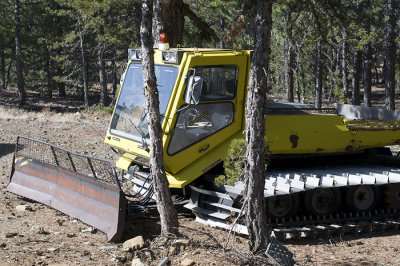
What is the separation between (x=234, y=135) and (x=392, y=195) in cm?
328

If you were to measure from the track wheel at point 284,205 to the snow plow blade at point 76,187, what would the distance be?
2.60 meters

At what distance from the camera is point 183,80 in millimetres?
8500

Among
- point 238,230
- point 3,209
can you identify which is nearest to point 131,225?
point 238,230

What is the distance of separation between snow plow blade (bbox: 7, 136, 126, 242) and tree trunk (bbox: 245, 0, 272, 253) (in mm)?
2217

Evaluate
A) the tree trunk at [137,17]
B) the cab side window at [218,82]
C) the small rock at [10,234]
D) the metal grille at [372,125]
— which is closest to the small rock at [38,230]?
the small rock at [10,234]

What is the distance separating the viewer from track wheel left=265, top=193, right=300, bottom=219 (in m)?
8.68

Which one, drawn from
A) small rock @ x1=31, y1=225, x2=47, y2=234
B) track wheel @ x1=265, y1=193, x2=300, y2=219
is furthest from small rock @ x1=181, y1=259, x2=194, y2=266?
small rock @ x1=31, y1=225, x2=47, y2=234

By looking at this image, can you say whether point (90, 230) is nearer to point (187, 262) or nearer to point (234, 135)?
point (187, 262)

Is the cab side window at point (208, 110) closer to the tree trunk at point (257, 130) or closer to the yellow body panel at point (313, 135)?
the yellow body panel at point (313, 135)

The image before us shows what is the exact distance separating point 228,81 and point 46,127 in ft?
40.1

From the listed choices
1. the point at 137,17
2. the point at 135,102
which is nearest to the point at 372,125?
the point at 135,102

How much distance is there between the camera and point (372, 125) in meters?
9.84

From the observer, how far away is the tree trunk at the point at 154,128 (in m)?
6.68

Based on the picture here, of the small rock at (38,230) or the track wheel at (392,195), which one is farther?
the track wheel at (392,195)
